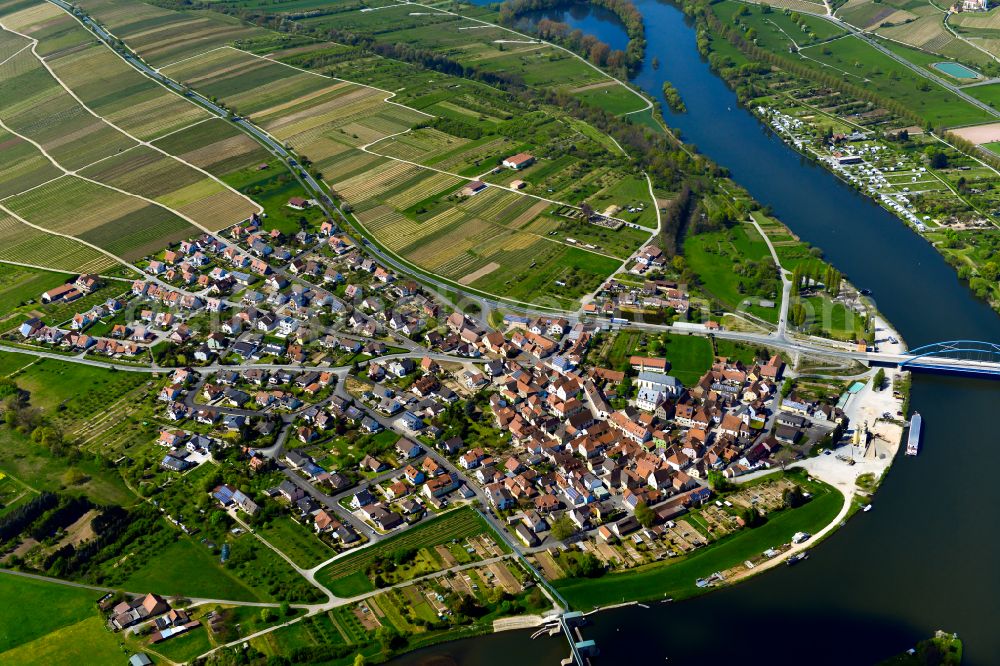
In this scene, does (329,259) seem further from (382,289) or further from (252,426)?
(252,426)

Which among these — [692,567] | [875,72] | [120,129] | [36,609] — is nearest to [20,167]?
[120,129]

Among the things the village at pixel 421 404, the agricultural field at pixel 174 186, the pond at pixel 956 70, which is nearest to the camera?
the village at pixel 421 404

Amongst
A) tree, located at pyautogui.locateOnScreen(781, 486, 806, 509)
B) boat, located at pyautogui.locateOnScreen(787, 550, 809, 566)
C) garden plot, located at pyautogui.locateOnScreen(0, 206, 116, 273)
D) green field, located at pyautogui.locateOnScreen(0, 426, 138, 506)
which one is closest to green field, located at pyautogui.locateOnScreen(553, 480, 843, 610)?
tree, located at pyautogui.locateOnScreen(781, 486, 806, 509)

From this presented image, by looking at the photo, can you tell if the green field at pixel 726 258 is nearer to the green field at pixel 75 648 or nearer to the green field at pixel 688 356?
the green field at pixel 688 356

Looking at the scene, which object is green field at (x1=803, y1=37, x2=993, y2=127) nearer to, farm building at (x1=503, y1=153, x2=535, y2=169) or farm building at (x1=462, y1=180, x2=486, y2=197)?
farm building at (x1=503, y1=153, x2=535, y2=169)

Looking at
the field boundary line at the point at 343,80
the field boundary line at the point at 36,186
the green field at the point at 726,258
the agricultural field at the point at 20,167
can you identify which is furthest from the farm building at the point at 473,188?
the agricultural field at the point at 20,167

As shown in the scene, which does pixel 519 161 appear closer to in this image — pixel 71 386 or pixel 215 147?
pixel 215 147

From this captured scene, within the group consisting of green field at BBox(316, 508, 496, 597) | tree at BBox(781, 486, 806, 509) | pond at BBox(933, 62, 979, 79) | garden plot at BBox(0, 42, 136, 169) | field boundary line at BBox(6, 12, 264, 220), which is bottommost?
green field at BBox(316, 508, 496, 597)
